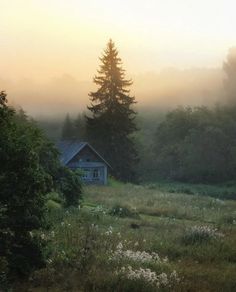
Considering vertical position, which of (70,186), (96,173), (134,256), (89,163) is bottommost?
(134,256)

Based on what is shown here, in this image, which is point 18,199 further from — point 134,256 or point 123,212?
point 123,212

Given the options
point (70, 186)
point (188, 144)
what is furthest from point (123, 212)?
point (188, 144)

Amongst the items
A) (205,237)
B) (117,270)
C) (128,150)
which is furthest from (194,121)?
(117,270)

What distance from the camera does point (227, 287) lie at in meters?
13.7

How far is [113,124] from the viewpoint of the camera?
229 feet

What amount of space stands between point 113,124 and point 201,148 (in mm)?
25199

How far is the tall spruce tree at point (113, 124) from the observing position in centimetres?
6931

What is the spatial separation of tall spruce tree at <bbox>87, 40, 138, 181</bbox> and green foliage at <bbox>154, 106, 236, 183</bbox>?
19.9 metres

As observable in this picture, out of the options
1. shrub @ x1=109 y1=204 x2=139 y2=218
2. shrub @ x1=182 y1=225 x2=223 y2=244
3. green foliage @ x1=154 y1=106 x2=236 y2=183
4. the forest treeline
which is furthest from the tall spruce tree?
shrub @ x1=182 y1=225 x2=223 y2=244

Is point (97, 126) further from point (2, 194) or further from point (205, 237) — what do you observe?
point (2, 194)

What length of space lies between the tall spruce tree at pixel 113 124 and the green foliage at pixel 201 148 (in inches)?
784

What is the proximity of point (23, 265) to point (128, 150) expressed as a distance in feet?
186

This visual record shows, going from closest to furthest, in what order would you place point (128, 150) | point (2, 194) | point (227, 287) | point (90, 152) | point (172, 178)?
point (2, 194), point (227, 287), point (90, 152), point (128, 150), point (172, 178)

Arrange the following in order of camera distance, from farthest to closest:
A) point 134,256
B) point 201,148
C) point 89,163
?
point 201,148, point 89,163, point 134,256
